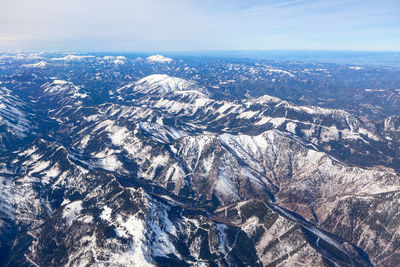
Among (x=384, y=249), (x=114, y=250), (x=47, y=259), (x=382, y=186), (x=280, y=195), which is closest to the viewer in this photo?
(x=114, y=250)

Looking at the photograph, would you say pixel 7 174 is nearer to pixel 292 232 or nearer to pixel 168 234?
pixel 168 234

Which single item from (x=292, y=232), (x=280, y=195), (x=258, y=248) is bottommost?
(x=280, y=195)

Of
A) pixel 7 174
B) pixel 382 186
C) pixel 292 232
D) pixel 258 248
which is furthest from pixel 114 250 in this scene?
pixel 382 186

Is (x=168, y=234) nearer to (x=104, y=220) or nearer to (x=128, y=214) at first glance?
(x=128, y=214)

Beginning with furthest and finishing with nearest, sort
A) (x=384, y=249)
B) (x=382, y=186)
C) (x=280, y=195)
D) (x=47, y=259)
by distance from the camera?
(x=280, y=195) → (x=382, y=186) → (x=384, y=249) → (x=47, y=259)

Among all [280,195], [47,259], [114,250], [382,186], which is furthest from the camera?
[280,195]

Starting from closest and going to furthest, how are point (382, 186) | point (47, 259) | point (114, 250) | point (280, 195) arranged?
1. point (114, 250)
2. point (47, 259)
3. point (382, 186)
4. point (280, 195)

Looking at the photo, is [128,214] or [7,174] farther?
[7,174]

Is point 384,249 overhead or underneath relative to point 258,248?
underneath

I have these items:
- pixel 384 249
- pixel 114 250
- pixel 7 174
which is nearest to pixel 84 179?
pixel 7 174
